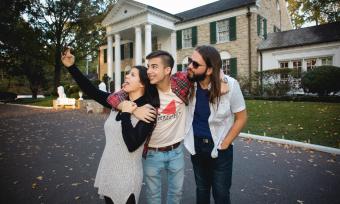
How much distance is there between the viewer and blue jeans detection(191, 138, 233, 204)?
7.95 feet

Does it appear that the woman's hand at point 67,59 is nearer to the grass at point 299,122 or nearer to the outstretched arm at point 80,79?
the outstretched arm at point 80,79

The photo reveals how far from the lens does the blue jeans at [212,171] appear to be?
2.42 m

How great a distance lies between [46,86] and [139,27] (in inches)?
818

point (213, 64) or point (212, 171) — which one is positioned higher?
point (213, 64)

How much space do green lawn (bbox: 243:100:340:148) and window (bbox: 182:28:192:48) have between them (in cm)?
1280

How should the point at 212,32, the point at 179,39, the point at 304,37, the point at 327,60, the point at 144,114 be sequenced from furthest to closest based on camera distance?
the point at 179,39, the point at 212,32, the point at 304,37, the point at 327,60, the point at 144,114

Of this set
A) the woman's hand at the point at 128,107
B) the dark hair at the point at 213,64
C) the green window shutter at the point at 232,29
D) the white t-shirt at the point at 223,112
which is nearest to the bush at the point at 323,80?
the green window shutter at the point at 232,29

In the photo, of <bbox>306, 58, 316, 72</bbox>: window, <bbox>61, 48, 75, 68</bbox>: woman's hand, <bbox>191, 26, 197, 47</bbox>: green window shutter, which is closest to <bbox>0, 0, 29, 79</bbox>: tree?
<bbox>191, 26, 197, 47</bbox>: green window shutter

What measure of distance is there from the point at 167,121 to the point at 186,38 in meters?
22.2

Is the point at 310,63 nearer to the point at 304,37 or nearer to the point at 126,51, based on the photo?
the point at 304,37

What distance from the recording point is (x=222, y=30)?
2153cm

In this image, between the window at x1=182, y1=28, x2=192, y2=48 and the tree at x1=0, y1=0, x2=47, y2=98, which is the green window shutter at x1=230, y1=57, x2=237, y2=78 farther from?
the tree at x1=0, y1=0, x2=47, y2=98

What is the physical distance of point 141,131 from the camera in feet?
6.42

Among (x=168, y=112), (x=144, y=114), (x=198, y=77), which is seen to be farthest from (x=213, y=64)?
(x=144, y=114)
